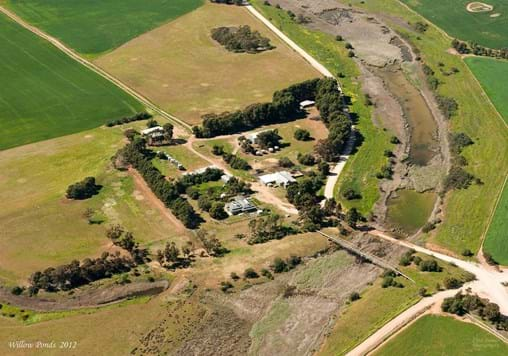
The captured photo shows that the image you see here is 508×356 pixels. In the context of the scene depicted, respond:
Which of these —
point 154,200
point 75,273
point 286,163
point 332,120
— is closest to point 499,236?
point 286,163

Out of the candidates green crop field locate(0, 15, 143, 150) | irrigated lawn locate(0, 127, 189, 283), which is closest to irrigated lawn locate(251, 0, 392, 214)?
irrigated lawn locate(0, 127, 189, 283)

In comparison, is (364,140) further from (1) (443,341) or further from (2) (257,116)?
(1) (443,341)

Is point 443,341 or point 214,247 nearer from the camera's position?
point 443,341

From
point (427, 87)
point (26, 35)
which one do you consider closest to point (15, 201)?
point (26, 35)

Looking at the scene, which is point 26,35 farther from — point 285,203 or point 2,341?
point 2,341

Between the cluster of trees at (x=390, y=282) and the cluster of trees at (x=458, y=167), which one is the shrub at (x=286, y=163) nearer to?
the cluster of trees at (x=458, y=167)

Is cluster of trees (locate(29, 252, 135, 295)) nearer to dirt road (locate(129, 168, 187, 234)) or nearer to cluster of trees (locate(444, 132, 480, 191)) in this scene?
dirt road (locate(129, 168, 187, 234))
